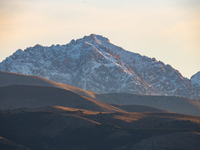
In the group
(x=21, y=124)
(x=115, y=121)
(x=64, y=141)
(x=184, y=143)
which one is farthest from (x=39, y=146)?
(x=184, y=143)

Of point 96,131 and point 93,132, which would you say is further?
point 96,131

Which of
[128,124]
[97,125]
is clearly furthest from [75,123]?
[128,124]

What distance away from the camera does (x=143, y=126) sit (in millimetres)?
158375

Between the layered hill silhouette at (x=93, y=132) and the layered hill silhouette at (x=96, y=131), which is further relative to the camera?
the layered hill silhouette at (x=96, y=131)

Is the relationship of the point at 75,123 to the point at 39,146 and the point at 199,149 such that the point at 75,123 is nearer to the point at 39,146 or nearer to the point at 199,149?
the point at 39,146

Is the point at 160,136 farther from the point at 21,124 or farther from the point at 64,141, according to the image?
the point at 21,124

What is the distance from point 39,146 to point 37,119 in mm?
23796

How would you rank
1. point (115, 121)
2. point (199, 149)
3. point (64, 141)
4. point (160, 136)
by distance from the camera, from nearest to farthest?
point (199, 149) < point (160, 136) < point (64, 141) < point (115, 121)

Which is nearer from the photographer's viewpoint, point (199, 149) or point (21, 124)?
point (199, 149)

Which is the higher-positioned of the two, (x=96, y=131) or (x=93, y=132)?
(x=96, y=131)

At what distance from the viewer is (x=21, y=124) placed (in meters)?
159

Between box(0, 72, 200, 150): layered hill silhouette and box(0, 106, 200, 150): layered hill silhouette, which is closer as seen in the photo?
box(0, 72, 200, 150): layered hill silhouette

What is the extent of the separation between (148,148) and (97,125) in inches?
1249

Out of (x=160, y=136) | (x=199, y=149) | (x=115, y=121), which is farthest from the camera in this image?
(x=115, y=121)
